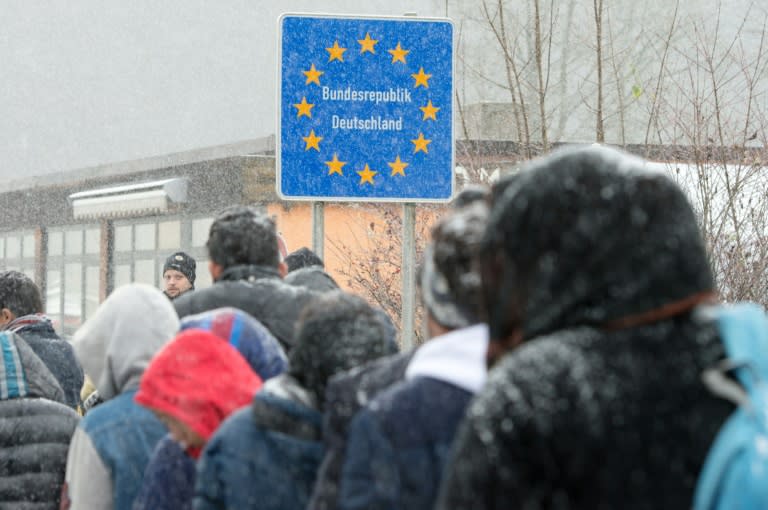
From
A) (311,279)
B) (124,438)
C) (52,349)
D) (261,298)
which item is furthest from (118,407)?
(52,349)

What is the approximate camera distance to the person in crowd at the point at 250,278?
14.9 feet

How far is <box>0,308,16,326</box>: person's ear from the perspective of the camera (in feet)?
21.2

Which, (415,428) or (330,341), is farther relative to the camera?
(330,341)

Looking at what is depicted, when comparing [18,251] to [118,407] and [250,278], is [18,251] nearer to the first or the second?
[250,278]

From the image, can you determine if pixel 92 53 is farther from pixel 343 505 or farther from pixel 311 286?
pixel 343 505

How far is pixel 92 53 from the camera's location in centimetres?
4112

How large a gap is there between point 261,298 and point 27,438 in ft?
3.38

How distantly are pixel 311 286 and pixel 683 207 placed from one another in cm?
371

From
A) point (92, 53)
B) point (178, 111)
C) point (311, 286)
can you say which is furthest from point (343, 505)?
point (92, 53)

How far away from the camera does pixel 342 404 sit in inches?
108

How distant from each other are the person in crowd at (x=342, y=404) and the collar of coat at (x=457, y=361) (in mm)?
216

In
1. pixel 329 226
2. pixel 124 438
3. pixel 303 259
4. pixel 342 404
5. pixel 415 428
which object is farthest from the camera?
pixel 329 226

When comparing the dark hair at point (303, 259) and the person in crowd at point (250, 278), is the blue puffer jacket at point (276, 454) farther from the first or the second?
the dark hair at point (303, 259)

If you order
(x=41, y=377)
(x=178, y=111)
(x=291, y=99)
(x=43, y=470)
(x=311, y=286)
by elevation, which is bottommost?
(x=43, y=470)
